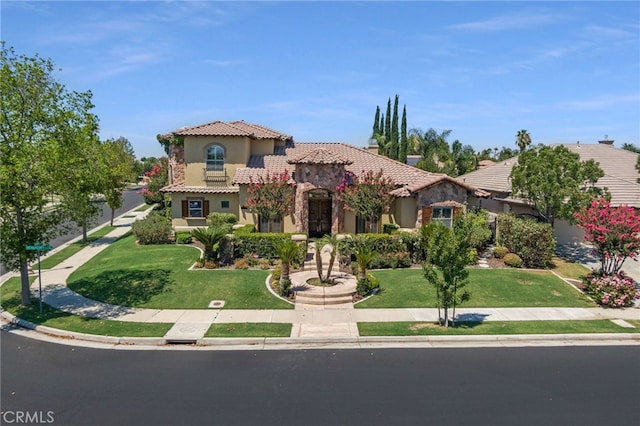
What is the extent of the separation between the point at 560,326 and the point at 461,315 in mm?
3172

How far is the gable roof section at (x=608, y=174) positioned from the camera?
23703 millimetres

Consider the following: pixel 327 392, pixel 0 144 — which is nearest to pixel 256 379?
pixel 327 392

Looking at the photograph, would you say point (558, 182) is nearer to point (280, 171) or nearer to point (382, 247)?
point (382, 247)

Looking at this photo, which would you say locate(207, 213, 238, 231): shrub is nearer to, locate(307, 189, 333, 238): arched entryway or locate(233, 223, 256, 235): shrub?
locate(233, 223, 256, 235): shrub

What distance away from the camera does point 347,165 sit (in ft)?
91.3

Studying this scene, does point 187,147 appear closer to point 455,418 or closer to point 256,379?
point 256,379

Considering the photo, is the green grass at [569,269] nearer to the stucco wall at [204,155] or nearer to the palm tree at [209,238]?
the palm tree at [209,238]

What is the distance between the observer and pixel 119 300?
17094 millimetres

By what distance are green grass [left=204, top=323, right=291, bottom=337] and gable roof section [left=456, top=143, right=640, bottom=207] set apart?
19.1 m

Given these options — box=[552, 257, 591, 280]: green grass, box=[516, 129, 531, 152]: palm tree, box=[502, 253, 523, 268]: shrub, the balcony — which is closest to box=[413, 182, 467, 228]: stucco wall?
box=[502, 253, 523, 268]: shrub

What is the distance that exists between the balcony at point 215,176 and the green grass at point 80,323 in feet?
43.2

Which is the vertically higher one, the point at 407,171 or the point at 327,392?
the point at 407,171

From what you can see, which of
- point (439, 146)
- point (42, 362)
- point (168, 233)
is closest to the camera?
point (42, 362)

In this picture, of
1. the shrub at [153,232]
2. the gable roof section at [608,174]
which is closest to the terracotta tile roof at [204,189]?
the shrub at [153,232]
